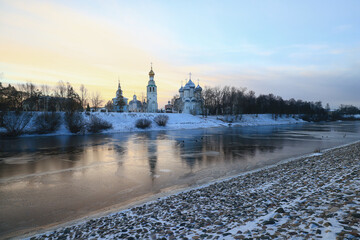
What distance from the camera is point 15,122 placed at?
3647 cm

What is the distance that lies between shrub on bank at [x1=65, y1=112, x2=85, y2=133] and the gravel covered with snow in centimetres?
3880

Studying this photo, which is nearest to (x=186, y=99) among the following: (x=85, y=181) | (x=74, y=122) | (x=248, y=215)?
(x=74, y=122)

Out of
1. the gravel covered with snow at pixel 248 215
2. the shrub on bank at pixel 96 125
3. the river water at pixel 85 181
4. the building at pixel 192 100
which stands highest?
the building at pixel 192 100

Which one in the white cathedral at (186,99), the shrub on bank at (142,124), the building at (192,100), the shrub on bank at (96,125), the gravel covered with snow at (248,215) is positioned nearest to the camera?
the gravel covered with snow at (248,215)

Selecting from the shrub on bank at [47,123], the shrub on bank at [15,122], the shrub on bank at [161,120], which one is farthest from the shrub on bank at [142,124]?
the shrub on bank at [15,122]

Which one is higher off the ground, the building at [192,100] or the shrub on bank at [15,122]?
the building at [192,100]

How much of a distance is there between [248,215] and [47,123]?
1717 inches

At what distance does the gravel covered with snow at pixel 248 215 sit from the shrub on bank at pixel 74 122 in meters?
38.8

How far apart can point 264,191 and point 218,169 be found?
5881mm

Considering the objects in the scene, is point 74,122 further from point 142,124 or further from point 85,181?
point 85,181

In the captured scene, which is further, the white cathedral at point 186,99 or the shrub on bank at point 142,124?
the white cathedral at point 186,99

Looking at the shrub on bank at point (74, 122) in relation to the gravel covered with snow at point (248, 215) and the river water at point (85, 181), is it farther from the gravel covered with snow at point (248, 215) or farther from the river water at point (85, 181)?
the gravel covered with snow at point (248, 215)

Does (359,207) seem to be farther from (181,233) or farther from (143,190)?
(143,190)

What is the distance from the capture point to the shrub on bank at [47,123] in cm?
3901
